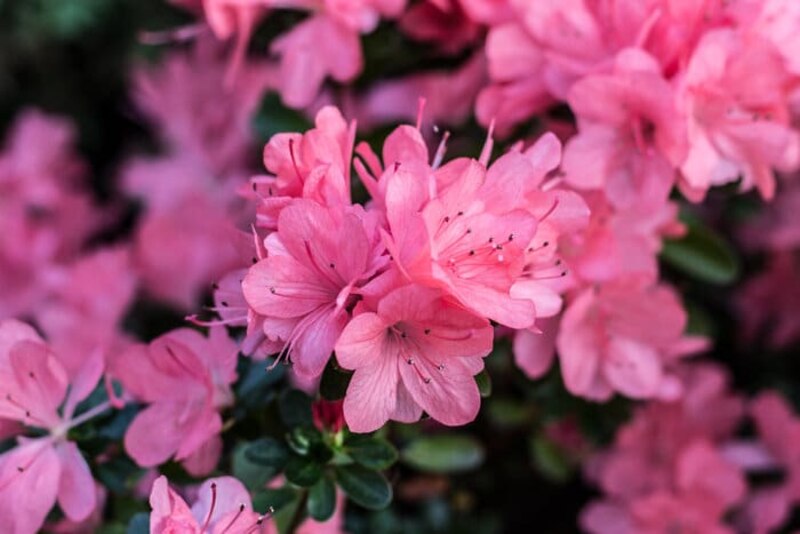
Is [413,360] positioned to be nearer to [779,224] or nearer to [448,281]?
[448,281]

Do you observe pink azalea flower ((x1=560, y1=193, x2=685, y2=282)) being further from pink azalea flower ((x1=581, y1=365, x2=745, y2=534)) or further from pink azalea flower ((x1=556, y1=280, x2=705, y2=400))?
pink azalea flower ((x1=581, y1=365, x2=745, y2=534))

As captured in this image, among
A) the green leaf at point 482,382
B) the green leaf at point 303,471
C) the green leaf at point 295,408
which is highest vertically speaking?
the green leaf at point 482,382

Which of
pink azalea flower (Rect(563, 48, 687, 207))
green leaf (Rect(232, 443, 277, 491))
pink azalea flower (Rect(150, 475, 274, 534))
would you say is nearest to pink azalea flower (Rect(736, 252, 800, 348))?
pink azalea flower (Rect(563, 48, 687, 207))

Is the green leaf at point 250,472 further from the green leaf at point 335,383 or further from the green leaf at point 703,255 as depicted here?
the green leaf at point 703,255

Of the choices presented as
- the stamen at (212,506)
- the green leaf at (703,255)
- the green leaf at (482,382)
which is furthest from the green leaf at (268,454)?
the green leaf at (703,255)

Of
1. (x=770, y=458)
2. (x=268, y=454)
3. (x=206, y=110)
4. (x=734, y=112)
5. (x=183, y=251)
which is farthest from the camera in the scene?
(x=206, y=110)

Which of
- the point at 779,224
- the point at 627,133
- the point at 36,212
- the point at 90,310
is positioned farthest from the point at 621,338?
the point at 36,212

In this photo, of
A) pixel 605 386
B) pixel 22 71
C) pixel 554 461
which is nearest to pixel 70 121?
pixel 22 71
